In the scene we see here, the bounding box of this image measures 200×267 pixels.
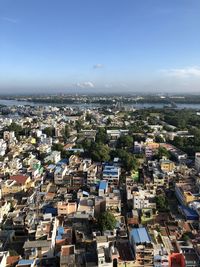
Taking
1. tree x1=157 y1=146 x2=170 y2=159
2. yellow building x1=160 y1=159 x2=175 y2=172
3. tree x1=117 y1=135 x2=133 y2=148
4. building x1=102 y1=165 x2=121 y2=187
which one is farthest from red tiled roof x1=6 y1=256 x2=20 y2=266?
tree x1=117 y1=135 x2=133 y2=148

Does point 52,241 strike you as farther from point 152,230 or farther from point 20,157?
point 20,157

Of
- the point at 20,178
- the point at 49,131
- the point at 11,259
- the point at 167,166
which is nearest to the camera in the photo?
the point at 11,259

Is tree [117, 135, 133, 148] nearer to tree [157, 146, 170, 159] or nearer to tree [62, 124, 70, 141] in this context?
tree [157, 146, 170, 159]

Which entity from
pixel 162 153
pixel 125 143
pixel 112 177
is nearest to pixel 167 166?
pixel 162 153

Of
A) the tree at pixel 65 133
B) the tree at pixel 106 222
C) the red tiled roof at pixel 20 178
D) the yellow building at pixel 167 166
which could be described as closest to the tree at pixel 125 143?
the tree at pixel 65 133

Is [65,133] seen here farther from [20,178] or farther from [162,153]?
[20,178]

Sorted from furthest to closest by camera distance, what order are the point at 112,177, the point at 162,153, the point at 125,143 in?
the point at 125,143 → the point at 162,153 → the point at 112,177

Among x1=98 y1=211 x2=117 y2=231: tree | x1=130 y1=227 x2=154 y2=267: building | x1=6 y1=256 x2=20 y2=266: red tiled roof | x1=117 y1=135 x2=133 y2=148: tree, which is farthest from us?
x1=117 y1=135 x2=133 y2=148: tree

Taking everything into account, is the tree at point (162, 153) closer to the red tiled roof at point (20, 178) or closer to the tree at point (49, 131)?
the red tiled roof at point (20, 178)

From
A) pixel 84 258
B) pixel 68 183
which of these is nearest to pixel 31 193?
pixel 68 183

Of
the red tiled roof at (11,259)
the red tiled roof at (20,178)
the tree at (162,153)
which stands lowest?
the red tiled roof at (11,259)

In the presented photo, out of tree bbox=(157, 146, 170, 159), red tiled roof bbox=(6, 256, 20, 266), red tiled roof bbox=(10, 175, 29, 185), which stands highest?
tree bbox=(157, 146, 170, 159)

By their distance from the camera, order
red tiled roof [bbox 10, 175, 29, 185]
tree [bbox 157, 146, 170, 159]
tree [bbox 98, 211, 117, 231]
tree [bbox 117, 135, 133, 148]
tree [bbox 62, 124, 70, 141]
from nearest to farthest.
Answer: tree [bbox 98, 211, 117, 231], red tiled roof [bbox 10, 175, 29, 185], tree [bbox 157, 146, 170, 159], tree [bbox 117, 135, 133, 148], tree [bbox 62, 124, 70, 141]
